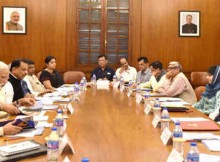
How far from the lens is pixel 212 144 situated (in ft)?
6.61

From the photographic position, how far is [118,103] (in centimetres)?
377

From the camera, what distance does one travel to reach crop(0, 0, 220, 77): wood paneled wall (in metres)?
7.49

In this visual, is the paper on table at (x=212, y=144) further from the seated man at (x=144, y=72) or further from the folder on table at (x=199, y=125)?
the seated man at (x=144, y=72)

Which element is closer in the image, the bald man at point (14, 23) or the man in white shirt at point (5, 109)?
the man in white shirt at point (5, 109)

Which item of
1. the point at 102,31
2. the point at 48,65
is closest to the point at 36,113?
the point at 48,65

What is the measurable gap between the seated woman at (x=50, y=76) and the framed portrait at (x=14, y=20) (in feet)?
6.06

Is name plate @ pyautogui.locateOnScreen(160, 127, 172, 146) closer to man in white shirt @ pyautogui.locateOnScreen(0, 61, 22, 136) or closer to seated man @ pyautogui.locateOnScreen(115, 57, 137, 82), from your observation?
man in white shirt @ pyautogui.locateOnScreen(0, 61, 22, 136)

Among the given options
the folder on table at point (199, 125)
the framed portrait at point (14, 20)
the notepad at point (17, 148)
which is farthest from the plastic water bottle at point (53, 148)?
the framed portrait at point (14, 20)

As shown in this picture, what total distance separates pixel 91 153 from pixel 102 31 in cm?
601

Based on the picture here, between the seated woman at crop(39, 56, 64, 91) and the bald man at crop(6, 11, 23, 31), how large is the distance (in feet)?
6.13

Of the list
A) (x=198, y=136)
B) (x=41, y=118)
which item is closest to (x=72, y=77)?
(x=41, y=118)

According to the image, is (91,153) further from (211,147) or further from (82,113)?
(82,113)

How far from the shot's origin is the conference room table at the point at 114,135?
180cm

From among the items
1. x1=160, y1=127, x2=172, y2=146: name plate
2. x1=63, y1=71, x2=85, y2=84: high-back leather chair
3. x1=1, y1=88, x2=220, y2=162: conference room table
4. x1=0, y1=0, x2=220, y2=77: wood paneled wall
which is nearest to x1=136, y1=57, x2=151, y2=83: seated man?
x1=0, y1=0, x2=220, y2=77: wood paneled wall
